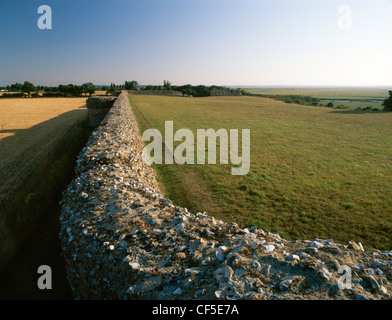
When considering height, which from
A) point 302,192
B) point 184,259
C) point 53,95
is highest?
point 53,95

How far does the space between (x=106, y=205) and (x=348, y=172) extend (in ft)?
35.7

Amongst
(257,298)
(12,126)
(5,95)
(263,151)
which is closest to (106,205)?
(257,298)

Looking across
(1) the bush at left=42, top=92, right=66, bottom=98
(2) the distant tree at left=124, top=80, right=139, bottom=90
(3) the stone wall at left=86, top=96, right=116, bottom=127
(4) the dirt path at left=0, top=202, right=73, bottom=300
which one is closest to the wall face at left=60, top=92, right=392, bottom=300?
(4) the dirt path at left=0, top=202, right=73, bottom=300

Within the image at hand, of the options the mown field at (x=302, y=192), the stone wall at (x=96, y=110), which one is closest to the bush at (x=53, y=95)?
the stone wall at (x=96, y=110)

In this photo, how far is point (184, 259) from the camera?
2.84 meters

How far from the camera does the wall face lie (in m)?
2.39

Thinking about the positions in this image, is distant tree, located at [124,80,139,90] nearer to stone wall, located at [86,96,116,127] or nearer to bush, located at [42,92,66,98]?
bush, located at [42,92,66,98]

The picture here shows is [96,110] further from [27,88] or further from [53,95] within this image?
[27,88]

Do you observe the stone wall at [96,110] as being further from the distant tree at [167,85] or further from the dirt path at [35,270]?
the distant tree at [167,85]

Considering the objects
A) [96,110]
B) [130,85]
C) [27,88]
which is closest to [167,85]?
[130,85]

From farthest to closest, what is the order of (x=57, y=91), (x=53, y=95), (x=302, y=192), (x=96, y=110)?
(x=57, y=91), (x=53, y=95), (x=96, y=110), (x=302, y=192)
